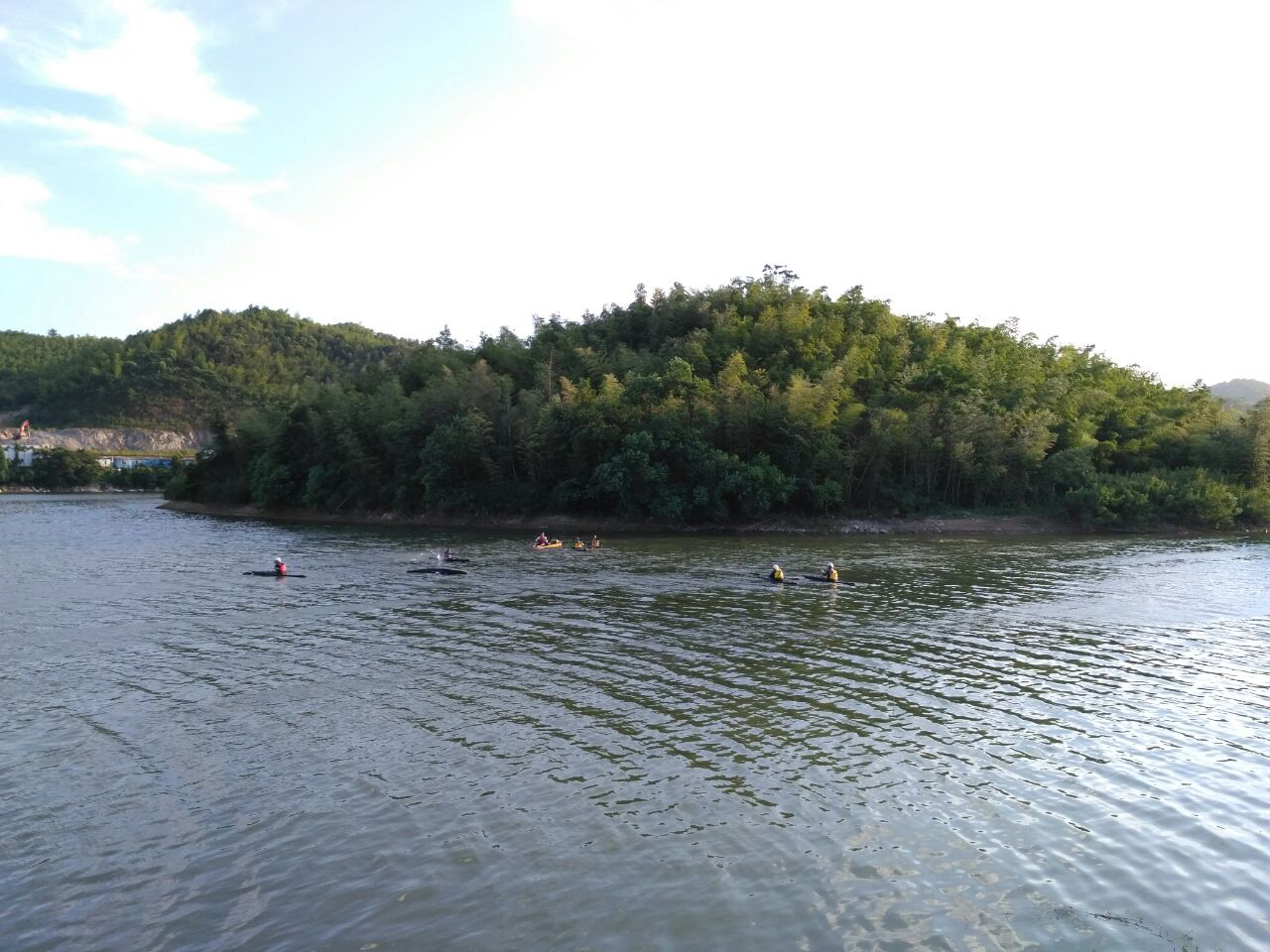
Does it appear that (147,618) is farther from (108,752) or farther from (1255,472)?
(1255,472)

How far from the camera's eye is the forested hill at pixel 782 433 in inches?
2431

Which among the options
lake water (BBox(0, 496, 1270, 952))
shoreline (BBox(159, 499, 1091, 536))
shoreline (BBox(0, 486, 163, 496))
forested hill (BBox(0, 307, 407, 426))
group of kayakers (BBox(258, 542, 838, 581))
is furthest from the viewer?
forested hill (BBox(0, 307, 407, 426))

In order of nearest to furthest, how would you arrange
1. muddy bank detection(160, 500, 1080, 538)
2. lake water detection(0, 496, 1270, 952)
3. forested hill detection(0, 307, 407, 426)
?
lake water detection(0, 496, 1270, 952) < muddy bank detection(160, 500, 1080, 538) < forested hill detection(0, 307, 407, 426)

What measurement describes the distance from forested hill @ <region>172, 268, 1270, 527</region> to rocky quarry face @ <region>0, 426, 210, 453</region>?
97.7 m

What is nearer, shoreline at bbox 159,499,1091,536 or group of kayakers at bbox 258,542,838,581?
group of kayakers at bbox 258,542,838,581

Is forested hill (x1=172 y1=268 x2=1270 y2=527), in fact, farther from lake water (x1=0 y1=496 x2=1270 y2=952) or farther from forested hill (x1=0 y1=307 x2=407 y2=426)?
forested hill (x1=0 y1=307 x2=407 y2=426)

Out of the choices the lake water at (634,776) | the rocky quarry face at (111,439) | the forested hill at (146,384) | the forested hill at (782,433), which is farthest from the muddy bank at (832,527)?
the rocky quarry face at (111,439)

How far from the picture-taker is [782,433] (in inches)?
2478

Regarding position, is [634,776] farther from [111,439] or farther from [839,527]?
[111,439]

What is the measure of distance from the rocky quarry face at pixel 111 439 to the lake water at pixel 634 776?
15896 cm

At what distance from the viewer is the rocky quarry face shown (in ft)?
540

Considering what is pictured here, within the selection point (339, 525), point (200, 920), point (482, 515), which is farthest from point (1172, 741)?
point (339, 525)

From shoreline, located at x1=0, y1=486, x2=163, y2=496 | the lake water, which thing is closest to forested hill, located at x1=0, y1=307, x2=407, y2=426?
shoreline, located at x1=0, y1=486, x2=163, y2=496

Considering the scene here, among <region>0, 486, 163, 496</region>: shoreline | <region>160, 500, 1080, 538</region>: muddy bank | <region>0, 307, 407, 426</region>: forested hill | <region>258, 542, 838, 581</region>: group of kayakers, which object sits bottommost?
<region>258, 542, 838, 581</region>: group of kayakers
